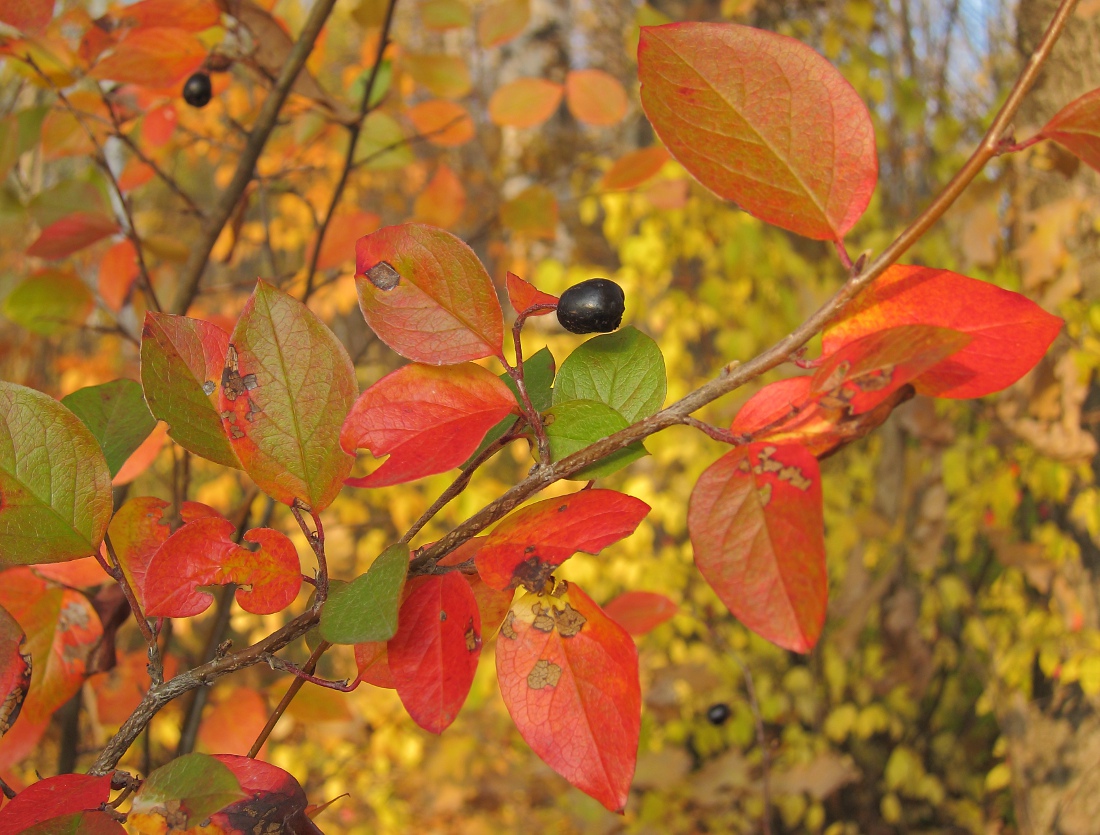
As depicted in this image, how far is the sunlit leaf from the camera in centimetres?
27

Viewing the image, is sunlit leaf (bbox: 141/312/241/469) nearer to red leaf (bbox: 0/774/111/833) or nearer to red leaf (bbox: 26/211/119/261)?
red leaf (bbox: 0/774/111/833)

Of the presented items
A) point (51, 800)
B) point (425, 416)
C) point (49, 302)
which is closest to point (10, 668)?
point (51, 800)

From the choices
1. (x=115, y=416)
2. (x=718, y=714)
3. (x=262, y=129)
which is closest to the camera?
(x=115, y=416)

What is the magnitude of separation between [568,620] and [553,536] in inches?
1.4

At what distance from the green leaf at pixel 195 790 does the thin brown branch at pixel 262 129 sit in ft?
1.58

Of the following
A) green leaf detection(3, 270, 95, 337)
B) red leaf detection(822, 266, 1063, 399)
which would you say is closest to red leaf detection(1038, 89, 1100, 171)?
red leaf detection(822, 266, 1063, 399)

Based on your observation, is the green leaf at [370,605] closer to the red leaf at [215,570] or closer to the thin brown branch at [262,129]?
the red leaf at [215,570]

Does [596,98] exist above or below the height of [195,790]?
above

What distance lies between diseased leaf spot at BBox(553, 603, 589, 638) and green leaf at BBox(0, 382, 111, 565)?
0.17m

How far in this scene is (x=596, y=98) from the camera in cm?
101

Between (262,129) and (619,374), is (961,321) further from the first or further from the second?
(262,129)

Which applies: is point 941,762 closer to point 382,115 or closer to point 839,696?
point 839,696

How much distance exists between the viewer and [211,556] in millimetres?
282

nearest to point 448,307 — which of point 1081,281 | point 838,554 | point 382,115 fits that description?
point 382,115
